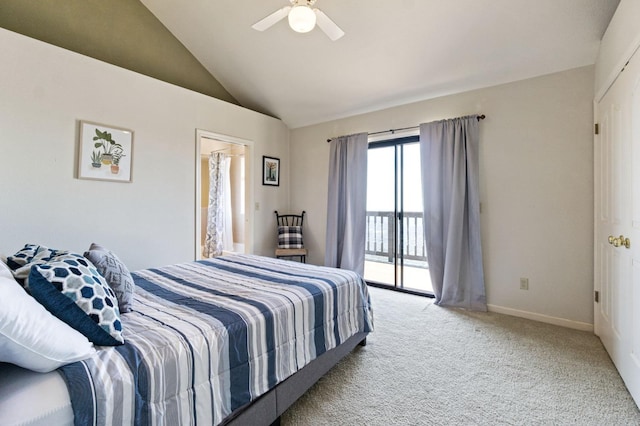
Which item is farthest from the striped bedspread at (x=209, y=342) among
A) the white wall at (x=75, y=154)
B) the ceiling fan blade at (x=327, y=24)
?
the ceiling fan blade at (x=327, y=24)

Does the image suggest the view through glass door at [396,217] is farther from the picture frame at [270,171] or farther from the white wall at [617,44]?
the white wall at [617,44]

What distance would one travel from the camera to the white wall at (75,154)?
2316 millimetres

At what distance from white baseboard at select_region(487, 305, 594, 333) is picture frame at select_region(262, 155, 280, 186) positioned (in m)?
3.28

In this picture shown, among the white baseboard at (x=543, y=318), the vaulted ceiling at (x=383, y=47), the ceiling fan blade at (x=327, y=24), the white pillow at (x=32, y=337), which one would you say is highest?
the vaulted ceiling at (x=383, y=47)

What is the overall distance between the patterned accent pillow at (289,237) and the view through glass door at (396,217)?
105 cm

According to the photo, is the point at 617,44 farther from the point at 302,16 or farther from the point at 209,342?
the point at 209,342

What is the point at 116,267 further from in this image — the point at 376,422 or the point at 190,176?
the point at 190,176

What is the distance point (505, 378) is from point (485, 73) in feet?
9.06

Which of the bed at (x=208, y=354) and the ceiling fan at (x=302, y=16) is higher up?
the ceiling fan at (x=302, y=16)

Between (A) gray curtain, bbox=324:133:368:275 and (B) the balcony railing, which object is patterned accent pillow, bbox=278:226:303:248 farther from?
(B) the balcony railing

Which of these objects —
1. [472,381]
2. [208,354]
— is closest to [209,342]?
[208,354]

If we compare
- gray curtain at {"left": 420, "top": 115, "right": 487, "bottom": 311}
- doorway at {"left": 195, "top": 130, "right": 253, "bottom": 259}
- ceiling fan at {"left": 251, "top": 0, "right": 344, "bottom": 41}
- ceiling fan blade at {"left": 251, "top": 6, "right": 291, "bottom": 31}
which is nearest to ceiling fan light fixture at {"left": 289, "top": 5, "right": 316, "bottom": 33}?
ceiling fan at {"left": 251, "top": 0, "right": 344, "bottom": 41}

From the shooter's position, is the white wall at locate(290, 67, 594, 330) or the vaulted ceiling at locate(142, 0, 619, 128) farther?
the white wall at locate(290, 67, 594, 330)

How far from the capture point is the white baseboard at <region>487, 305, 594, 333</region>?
2.60m
